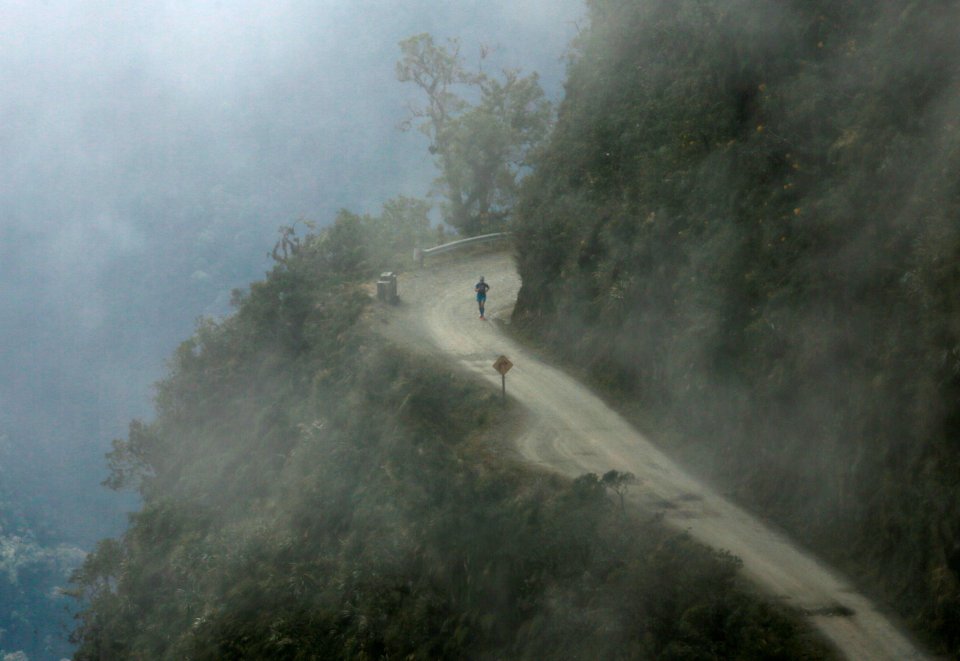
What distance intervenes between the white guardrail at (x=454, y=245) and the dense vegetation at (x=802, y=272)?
45.2 ft

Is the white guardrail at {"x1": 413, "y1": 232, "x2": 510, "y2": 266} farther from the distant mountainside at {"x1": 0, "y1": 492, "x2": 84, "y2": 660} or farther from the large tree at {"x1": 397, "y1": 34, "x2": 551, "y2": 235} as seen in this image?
the distant mountainside at {"x1": 0, "y1": 492, "x2": 84, "y2": 660}

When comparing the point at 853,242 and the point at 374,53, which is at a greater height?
the point at 374,53

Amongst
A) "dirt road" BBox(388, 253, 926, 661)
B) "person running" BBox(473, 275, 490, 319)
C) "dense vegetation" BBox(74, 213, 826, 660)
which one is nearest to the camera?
"dirt road" BBox(388, 253, 926, 661)

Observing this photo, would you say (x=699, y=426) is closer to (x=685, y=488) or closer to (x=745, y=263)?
(x=685, y=488)

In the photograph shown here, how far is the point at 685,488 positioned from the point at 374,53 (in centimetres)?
14975

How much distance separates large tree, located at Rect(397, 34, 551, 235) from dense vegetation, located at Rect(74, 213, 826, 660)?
1628 cm

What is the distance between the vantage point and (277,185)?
473ft

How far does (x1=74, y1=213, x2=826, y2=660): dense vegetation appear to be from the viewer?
13906 mm

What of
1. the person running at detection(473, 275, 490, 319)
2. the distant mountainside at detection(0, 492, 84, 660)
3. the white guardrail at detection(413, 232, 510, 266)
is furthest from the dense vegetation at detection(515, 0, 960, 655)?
the distant mountainside at detection(0, 492, 84, 660)

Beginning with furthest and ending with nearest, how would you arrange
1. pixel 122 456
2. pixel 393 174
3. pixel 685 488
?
pixel 393 174
pixel 122 456
pixel 685 488

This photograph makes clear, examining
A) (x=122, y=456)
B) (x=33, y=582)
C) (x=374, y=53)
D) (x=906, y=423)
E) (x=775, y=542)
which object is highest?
(x=374, y=53)

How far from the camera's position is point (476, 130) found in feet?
156

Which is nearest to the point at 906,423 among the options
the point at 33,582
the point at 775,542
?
the point at 775,542

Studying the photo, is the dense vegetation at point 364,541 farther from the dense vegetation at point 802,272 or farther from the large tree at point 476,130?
the large tree at point 476,130
